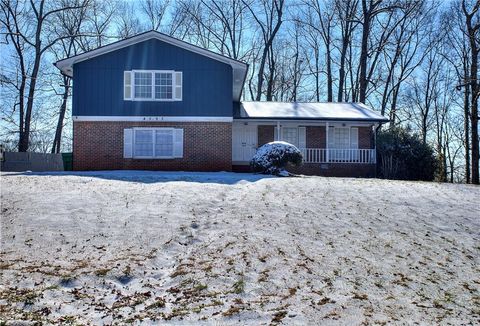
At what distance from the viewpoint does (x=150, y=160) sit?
19.8m

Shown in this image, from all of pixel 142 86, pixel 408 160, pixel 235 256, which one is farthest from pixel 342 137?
pixel 235 256

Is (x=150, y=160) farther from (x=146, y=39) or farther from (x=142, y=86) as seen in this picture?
(x=146, y=39)

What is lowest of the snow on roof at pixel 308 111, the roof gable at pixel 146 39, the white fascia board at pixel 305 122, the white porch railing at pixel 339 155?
the white porch railing at pixel 339 155

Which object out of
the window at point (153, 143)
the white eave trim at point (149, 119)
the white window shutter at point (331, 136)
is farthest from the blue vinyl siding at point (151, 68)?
the white window shutter at point (331, 136)

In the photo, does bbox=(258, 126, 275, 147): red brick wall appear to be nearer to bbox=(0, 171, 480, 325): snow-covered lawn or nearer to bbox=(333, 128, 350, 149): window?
bbox=(333, 128, 350, 149): window

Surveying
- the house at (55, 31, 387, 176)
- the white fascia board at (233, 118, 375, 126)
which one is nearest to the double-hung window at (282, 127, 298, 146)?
the white fascia board at (233, 118, 375, 126)

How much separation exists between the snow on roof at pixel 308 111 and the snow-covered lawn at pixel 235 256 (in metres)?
9.90

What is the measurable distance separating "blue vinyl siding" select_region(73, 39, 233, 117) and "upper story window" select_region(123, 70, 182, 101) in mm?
198

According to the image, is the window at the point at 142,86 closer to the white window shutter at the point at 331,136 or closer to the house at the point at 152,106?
the house at the point at 152,106

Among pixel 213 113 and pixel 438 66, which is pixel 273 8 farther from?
pixel 213 113

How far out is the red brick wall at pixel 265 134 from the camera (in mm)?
23062

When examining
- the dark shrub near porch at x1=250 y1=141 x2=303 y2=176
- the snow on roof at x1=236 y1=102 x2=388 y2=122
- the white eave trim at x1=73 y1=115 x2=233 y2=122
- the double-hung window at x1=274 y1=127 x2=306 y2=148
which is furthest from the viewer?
the double-hung window at x1=274 y1=127 x2=306 y2=148

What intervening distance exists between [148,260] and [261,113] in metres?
16.6

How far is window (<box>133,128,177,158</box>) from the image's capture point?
19828mm
